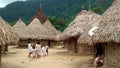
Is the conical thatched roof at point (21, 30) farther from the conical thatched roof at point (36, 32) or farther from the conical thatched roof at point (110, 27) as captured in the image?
the conical thatched roof at point (110, 27)

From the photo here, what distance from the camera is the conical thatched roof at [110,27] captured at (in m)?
13.5

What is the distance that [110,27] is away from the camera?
1406 centimetres

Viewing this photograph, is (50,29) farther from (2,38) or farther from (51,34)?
(2,38)

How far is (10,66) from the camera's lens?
1596 centimetres

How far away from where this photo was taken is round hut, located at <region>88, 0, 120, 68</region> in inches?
535

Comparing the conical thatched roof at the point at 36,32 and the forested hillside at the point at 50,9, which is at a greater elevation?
the forested hillside at the point at 50,9

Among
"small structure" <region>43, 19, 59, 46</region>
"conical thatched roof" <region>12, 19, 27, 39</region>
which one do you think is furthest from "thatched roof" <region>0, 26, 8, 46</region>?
"small structure" <region>43, 19, 59, 46</region>

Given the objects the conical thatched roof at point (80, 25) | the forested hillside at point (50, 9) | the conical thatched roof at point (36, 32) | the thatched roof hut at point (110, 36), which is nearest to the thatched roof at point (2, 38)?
the thatched roof hut at point (110, 36)

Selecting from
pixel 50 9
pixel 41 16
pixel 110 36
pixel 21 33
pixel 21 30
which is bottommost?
pixel 110 36

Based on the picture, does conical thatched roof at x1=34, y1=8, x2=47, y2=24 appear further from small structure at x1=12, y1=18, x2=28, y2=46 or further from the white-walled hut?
the white-walled hut

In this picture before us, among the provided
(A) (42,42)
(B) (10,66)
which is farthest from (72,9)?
(B) (10,66)

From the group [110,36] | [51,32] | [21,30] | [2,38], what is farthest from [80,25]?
[21,30]

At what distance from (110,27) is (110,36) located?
0.58 meters

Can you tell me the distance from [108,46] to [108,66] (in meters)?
0.94
